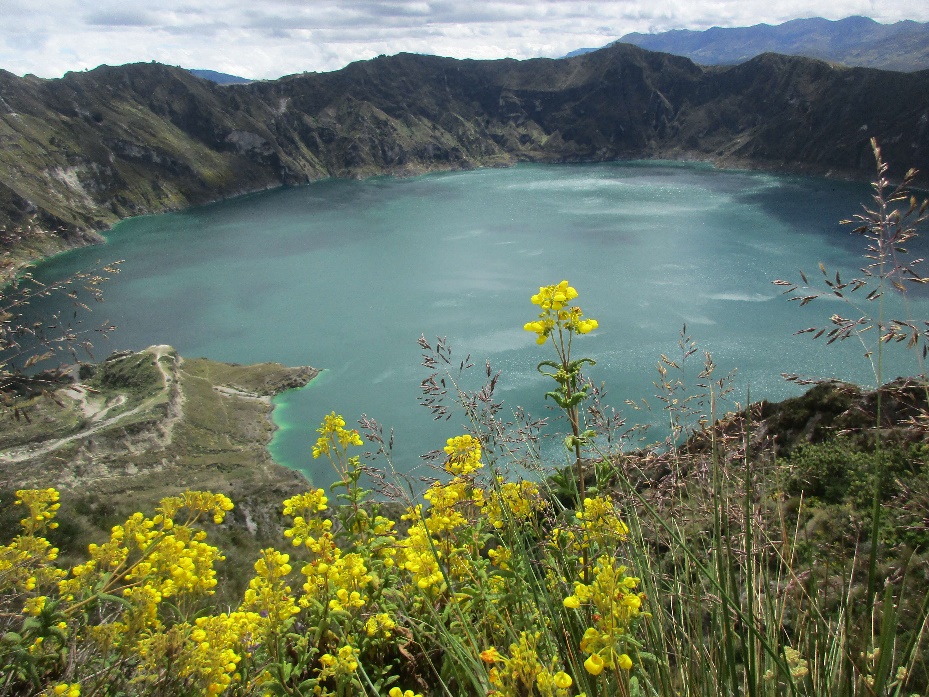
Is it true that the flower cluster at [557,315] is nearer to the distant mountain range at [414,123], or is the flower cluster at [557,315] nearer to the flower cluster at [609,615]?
the flower cluster at [609,615]

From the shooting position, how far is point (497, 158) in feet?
427

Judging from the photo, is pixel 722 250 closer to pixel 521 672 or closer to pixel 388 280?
pixel 388 280

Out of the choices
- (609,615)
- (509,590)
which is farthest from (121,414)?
(609,615)

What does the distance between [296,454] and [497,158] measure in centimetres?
11329

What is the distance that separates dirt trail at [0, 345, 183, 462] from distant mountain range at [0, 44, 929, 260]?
150 feet

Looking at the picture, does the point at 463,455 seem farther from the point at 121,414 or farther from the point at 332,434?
the point at 121,414

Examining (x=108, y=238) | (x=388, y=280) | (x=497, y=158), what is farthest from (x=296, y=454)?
(x=497, y=158)

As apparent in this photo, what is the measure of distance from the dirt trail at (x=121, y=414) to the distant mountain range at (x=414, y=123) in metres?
45.8

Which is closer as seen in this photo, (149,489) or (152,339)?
(149,489)

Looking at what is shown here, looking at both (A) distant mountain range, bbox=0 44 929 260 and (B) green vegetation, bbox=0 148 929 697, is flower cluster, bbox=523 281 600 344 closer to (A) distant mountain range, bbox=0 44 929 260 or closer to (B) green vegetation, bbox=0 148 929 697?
Answer: (B) green vegetation, bbox=0 148 929 697

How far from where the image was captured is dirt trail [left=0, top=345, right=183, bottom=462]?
79.2ft

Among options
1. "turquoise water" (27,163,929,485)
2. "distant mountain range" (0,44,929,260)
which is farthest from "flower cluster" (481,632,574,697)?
"distant mountain range" (0,44,929,260)

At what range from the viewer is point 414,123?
132750mm

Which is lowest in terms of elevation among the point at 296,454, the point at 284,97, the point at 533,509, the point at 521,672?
the point at 296,454
